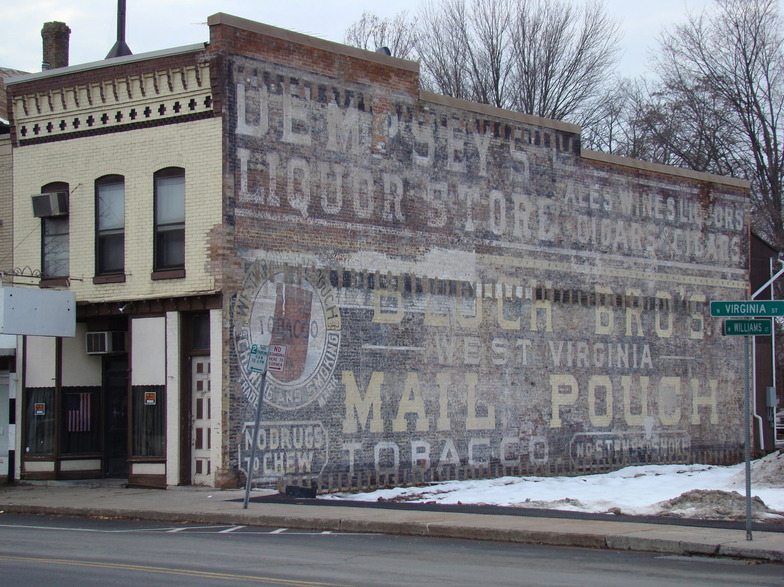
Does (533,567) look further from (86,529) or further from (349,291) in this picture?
(349,291)

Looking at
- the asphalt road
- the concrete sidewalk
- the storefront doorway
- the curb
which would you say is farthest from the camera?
the storefront doorway

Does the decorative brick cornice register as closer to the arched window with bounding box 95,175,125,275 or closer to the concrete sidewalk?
the arched window with bounding box 95,175,125,275

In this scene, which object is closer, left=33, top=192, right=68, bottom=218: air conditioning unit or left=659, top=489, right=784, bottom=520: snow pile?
left=659, top=489, right=784, bottom=520: snow pile

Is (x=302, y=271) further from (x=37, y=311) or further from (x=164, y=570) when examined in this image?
(x=164, y=570)

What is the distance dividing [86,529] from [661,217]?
19.4 meters

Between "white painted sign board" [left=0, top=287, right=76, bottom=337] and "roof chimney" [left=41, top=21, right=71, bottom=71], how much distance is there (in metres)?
7.65

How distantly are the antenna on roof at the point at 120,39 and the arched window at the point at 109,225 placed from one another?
4.98 meters

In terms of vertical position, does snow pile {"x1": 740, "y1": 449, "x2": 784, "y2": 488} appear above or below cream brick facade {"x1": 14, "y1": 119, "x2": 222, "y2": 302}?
below

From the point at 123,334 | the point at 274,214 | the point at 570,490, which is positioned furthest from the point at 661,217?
the point at 123,334

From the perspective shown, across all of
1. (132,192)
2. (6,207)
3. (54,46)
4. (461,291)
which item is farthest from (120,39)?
(461,291)

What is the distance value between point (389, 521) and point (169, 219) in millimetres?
8795

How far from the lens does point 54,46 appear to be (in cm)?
2856

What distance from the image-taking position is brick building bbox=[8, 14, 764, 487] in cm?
2220

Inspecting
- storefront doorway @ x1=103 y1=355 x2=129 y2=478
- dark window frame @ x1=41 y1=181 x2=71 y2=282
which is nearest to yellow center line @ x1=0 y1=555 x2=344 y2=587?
storefront doorway @ x1=103 y1=355 x2=129 y2=478
